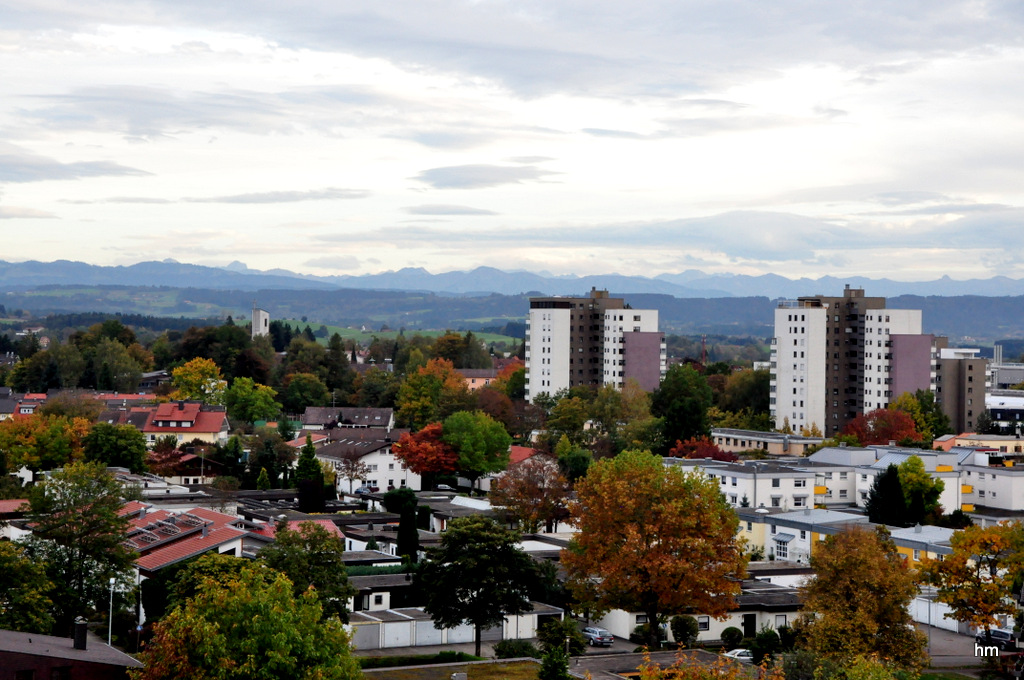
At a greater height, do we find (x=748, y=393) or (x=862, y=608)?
(x=748, y=393)

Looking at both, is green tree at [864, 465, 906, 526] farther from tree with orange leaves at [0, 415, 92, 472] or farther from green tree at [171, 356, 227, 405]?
green tree at [171, 356, 227, 405]

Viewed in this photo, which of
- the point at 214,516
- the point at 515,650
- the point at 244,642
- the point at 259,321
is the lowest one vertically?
the point at 515,650

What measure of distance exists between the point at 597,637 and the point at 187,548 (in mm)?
13135

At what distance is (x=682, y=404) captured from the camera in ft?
273

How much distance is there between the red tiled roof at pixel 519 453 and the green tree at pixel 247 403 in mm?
24717

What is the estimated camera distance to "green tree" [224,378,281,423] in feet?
329

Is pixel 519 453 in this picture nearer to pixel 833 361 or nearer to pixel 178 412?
pixel 178 412

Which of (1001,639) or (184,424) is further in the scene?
(184,424)

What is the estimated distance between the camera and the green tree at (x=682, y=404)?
83000mm

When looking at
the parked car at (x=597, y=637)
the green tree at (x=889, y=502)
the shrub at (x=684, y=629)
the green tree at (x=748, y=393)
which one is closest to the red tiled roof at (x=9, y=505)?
the parked car at (x=597, y=637)

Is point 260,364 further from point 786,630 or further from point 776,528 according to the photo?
point 786,630

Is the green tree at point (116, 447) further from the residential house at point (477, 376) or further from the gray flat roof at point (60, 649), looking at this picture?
the residential house at point (477, 376)

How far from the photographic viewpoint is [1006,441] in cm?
8725

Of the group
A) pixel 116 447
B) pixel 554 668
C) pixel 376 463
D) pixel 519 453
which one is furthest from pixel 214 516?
pixel 519 453
